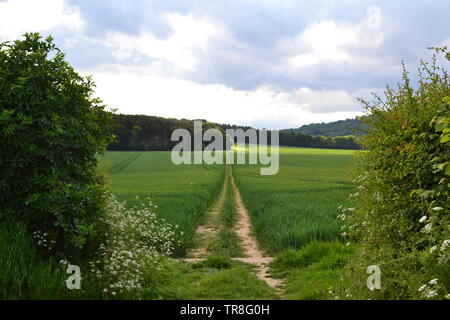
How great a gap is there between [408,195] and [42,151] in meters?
6.29

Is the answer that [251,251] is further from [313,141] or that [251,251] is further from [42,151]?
[313,141]

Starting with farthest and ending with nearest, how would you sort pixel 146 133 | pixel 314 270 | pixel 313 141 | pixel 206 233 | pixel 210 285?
pixel 313 141, pixel 146 133, pixel 206 233, pixel 314 270, pixel 210 285

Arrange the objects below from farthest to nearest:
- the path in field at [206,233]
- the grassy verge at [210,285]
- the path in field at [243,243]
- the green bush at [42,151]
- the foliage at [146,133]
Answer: the foliage at [146,133], the path in field at [206,233], the path in field at [243,243], the grassy verge at [210,285], the green bush at [42,151]

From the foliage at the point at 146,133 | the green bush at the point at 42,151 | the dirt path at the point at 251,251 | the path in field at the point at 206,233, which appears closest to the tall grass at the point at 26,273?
the green bush at the point at 42,151

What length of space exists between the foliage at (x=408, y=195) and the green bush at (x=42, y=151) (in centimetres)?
500

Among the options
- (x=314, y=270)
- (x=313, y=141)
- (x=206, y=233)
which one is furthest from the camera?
(x=313, y=141)

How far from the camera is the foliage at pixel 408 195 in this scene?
5.27 meters

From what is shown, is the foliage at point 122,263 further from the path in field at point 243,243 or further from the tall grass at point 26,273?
the path in field at point 243,243

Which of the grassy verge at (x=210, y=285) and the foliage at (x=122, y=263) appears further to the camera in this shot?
the grassy verge at (x=210, y=285)

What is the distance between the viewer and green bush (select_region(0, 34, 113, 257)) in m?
6.13

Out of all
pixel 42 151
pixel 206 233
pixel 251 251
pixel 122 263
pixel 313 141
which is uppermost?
pixel 313 141

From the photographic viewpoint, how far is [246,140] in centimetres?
13662

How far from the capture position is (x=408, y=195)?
20.5ft

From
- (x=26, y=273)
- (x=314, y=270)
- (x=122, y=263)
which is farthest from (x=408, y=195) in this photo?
(x=26, y=273)
